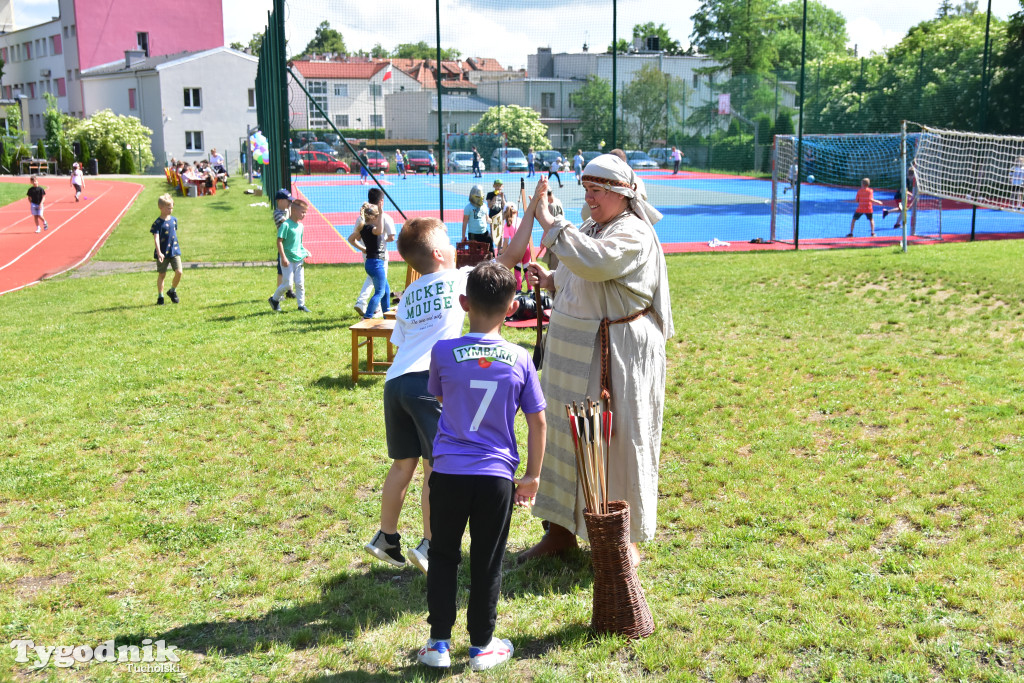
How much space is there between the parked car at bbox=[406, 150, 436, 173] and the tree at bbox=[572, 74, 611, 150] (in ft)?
35.5

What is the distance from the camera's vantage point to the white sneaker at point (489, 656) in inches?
142

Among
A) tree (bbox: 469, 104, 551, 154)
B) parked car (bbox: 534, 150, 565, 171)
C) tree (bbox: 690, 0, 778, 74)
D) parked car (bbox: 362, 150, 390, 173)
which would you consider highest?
tree (bbox: 690, 0, 778, 74)

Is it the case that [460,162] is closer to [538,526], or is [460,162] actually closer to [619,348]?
[538,526]

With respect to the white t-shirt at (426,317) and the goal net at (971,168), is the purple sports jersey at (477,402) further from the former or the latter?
the goal net at (971,168)

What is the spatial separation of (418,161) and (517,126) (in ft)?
39.0

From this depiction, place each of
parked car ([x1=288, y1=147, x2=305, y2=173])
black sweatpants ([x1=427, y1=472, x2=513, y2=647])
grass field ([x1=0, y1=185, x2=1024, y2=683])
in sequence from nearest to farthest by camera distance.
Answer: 1. black sweatpants ([x1=427, y1=472, x2=513, y2=647])
2. grass field ([x1=0, y1=185, x2=1024, y2=683])
3. parked car ([x1=288, y1=147, x2=305, y2=173])

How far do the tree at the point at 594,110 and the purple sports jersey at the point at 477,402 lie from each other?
47.7ft

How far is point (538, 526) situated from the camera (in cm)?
531

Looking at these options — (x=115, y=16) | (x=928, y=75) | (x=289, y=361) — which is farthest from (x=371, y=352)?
(x=115, y=16)

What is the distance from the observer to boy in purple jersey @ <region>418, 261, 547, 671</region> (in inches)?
137

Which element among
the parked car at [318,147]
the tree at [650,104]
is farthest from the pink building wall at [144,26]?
the tree at [650,104]

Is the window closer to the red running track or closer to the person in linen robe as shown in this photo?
the red running track

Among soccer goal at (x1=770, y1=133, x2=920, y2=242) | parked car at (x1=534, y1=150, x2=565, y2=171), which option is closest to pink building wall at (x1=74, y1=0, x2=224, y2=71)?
soccer goal at (x1=770, y1=133, x2=920, y2=242)

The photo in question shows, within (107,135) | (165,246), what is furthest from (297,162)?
(165,246)
